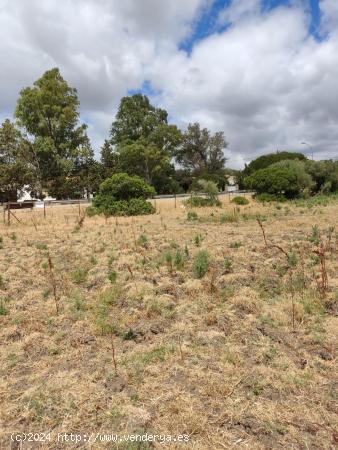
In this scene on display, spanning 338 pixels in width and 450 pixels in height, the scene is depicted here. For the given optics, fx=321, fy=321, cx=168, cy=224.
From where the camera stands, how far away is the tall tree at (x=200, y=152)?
167 ft

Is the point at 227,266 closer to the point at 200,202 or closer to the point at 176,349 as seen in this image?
the point at 176,349

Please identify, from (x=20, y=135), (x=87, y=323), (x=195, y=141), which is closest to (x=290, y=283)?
(x=87, y=323)

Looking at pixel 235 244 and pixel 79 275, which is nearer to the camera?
pixel 79 275

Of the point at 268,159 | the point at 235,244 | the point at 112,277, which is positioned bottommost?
the point at 112,277

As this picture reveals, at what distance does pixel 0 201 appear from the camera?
27.5m

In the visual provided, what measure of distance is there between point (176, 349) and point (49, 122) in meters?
31.4

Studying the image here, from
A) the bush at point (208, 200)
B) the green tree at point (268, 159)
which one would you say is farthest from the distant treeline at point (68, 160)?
the green tree at point (268, 159)

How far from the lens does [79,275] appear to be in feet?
21.0

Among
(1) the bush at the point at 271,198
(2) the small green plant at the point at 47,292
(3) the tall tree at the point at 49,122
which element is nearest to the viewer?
(2) the small green plant at the point at 47,292

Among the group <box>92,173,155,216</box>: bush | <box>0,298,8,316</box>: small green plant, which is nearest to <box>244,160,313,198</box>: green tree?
<box>92,173,155,216</box>: bush

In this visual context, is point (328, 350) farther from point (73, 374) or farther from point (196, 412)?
point (73, 374)

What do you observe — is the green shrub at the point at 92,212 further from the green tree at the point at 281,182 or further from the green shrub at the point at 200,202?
the green tree at the point at 281,182

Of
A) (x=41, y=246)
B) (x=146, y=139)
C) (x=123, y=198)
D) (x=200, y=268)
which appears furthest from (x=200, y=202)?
(x=146, y=139)

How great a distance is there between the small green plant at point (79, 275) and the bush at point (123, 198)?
1059 centimetres
